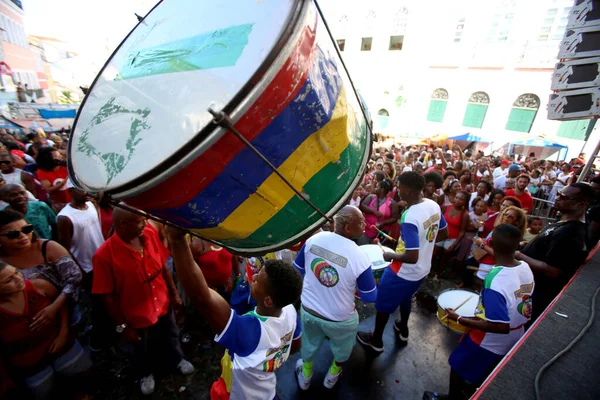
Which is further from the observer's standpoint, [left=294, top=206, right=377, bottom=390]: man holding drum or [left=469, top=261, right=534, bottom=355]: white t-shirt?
[left=294, top=206, right=377, bottom=390]: man holding drum

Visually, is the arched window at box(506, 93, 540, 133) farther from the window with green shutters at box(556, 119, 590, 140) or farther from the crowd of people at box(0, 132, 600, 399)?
the crowd of people at box(0, 132, 600, 399)

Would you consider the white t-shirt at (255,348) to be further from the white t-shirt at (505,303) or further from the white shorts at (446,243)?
the white shorts at (446,243)

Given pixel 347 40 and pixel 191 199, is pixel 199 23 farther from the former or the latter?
pixel 347 40

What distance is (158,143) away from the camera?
0.94 meters

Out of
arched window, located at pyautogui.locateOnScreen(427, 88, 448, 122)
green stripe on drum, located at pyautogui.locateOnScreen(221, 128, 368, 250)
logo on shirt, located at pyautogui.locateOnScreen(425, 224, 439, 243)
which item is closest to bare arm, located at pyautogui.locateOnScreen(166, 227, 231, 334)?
green stripe on drum, located at pyautogui.locateOnScreen(221, 128, 368, 250)

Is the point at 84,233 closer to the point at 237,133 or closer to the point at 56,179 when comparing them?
the point at 56,179

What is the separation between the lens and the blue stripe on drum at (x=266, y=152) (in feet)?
3.06

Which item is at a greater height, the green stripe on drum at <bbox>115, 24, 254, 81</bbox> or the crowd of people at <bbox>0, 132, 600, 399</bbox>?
the green stripe on drum at <bbox>115, 24, 254, 81</bbox>

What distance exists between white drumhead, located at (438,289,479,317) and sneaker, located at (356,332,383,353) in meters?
0.94

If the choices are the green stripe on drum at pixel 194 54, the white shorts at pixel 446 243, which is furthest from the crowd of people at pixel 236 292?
the white shorts at pixel 446 243

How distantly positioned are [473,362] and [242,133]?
9.03ft

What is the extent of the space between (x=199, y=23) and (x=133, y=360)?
3.10 metres

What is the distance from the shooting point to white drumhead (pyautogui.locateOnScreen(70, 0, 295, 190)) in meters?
0.92

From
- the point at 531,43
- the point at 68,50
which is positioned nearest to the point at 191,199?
the point at 531,43
